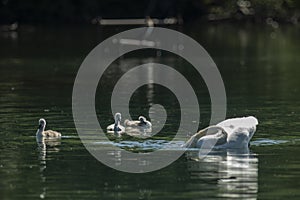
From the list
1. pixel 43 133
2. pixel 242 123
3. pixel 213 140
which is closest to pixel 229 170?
pixel 213 140

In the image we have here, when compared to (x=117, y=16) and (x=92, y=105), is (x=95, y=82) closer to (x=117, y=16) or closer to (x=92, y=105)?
(x=92, y=105)

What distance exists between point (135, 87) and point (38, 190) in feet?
49.4

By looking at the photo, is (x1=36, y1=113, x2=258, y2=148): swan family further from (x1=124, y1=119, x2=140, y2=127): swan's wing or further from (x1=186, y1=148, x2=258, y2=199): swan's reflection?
(x1=124, y1=119, x2=140, y2=127): swan's wing

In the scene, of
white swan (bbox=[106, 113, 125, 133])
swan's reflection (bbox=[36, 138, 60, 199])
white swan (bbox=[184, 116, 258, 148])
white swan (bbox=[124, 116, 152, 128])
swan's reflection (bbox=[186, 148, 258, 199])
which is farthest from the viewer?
white swan (bbox=[124, 116, 152, 128])

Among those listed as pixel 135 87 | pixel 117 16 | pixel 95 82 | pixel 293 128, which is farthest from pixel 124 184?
pixel 117 16

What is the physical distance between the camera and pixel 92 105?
84.6 feet

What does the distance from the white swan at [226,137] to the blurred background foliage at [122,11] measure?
5997 centimetres

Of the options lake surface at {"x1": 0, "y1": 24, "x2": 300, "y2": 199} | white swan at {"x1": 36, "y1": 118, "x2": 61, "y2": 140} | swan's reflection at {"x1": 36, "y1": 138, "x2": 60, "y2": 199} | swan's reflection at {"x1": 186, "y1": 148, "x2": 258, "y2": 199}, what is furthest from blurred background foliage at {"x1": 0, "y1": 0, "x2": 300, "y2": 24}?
swan's reflection at {"x1": 186, "y1": 148, "x2": 258, "y2": 199}

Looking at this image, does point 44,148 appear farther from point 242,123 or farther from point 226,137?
point 242,123

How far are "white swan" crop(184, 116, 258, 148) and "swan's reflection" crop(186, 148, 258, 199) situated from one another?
14 cm

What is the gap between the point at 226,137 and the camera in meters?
18.4

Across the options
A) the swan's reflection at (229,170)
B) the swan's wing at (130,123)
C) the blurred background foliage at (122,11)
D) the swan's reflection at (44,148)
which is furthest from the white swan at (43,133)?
the blurred background foliage at (122,11)

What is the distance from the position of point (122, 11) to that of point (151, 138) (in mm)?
66501

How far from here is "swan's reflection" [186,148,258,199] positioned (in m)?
15.2
